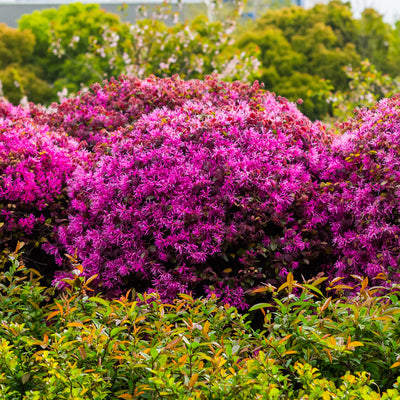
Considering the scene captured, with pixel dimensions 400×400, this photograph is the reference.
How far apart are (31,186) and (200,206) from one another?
5.17 feet

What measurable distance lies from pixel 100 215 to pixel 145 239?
43 cm

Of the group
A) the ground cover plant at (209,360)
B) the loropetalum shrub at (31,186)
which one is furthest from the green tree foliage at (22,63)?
the ground cover plant at (209,360)

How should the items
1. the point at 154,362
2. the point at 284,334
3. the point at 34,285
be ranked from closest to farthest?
1. the point at 154,362
2. the point at 284,334
3. the point at 34,285

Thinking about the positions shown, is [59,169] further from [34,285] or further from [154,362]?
[154,362]

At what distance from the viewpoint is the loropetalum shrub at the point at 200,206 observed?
368 centimetres

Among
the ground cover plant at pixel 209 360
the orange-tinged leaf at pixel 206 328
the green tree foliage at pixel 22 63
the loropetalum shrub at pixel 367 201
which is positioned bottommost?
the ground cover plant at pixel 209 360

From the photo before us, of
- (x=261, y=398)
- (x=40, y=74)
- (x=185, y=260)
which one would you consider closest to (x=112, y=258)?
(x=185, y=260)

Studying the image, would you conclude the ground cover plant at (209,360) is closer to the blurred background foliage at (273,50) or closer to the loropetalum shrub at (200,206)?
the loropetalum shrub at (200,206)

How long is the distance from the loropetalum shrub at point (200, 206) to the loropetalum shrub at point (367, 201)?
6.5 inches

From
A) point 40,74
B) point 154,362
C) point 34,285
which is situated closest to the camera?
point 154,362

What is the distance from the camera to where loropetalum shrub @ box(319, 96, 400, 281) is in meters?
3.67

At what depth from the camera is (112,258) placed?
393cm

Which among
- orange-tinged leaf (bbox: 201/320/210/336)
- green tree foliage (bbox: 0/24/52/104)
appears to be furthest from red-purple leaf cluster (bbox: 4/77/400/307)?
green tree foliage (bbox: 0/24/52/104)

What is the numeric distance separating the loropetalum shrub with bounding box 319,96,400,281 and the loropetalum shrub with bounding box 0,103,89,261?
7.13ft
